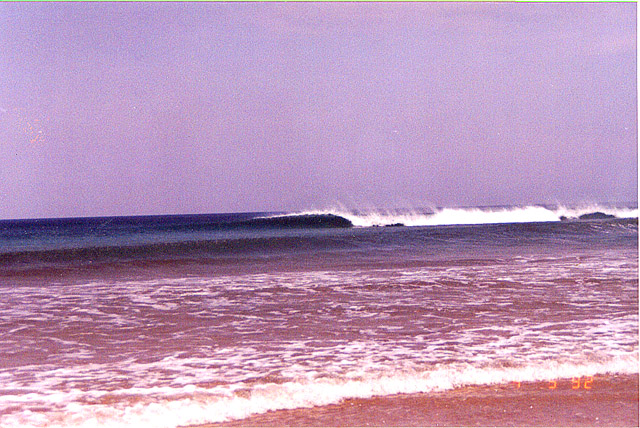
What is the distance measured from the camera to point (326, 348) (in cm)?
423

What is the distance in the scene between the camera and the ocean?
3.01 metres

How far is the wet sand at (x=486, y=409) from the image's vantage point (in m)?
2.85

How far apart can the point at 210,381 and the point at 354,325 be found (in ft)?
5.98

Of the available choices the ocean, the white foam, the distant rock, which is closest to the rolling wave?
the distant rock

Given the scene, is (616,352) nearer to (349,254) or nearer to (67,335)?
(67,335)

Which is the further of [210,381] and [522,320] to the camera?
[522,320]

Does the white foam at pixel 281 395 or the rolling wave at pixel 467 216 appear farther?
the rolling wave at pixel 467 216

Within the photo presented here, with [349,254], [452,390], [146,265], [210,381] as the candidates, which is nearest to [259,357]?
[210,381]

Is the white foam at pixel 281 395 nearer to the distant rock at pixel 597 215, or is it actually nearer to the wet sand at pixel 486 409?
the wet sand at pixel 486 409

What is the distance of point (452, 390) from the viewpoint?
3.31 metres
